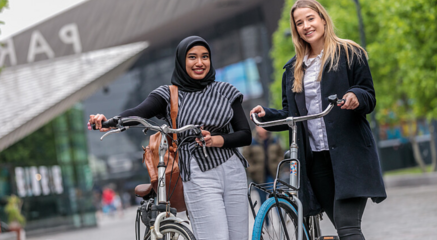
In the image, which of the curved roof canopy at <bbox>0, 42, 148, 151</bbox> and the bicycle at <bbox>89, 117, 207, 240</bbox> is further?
the curved roof canopy at <bbox>0, 42, 148, 151</bbox>

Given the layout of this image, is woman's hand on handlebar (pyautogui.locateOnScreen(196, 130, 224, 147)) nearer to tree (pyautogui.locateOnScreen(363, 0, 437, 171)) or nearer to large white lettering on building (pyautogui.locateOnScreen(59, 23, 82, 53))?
tree (pyautogui.locateOnScreen(363, 0, 437, 171))

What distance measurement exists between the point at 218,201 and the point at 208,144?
36 centimetres

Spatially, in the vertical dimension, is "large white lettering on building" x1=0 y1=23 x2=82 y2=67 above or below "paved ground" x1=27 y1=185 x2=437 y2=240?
above

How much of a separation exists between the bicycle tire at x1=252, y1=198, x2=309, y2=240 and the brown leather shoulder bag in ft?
2.09

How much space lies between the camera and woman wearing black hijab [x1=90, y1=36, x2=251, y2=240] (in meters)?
3.57

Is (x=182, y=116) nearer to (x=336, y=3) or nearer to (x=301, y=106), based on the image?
(x=301, y=106)

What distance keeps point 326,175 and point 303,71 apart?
0.69 m

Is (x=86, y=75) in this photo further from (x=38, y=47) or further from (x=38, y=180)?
(x=38, y=47)

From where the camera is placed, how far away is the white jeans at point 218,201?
3547mm

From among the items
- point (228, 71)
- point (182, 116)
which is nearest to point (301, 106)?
point (182, 116)

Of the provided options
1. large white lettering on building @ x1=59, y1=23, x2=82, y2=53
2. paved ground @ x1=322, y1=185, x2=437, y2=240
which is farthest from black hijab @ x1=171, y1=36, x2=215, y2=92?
large white lettering on building @ x1=59, y1=23, x2=82, y2=53

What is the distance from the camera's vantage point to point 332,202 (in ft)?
12.5

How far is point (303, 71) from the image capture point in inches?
151

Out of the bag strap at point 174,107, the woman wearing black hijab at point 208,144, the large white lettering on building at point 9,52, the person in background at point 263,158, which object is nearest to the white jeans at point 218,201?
the woman wearing black hijab at point 208,144
